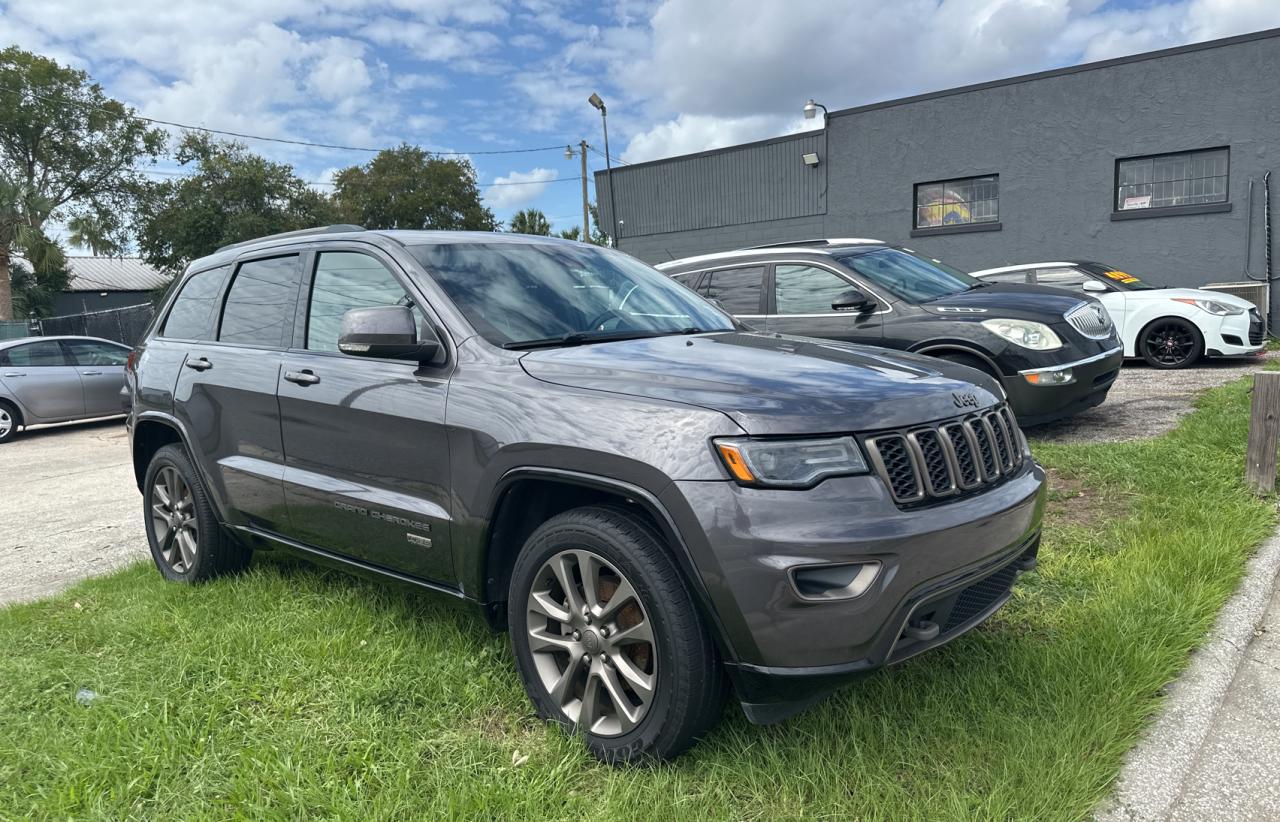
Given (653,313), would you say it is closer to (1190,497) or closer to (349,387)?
(349,387)

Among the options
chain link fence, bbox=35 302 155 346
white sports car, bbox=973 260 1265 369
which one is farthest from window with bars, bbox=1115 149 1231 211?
chain link fence, bbox=35 302 155 346

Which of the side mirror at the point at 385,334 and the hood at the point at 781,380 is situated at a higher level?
the side mirror at the point at 385,334

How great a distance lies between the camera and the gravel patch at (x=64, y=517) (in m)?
5.13

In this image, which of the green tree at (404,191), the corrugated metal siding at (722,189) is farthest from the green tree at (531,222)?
the corrugated metal siding at (722,189)

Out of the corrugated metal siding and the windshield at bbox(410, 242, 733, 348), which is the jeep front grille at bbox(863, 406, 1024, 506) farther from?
the corrugated metal siding

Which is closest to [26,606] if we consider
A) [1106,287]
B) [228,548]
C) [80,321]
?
[228,548]

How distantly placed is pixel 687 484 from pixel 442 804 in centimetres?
110

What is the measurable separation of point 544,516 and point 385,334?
2.64 ft

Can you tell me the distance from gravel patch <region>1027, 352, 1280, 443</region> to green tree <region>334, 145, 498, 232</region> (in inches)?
1629

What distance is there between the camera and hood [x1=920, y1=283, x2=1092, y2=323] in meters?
6.28

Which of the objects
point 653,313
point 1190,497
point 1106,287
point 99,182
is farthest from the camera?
point 99,182

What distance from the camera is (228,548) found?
13.9 feet

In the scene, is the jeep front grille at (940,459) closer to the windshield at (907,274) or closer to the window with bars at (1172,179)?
the windshield at (907,274)

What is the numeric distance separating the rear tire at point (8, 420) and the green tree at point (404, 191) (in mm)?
36265
